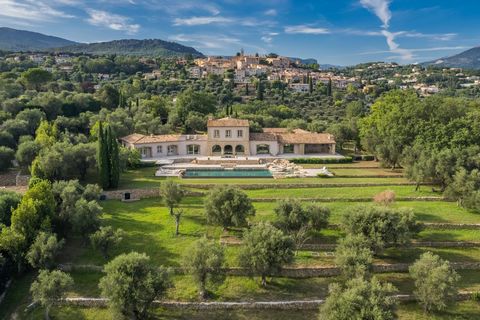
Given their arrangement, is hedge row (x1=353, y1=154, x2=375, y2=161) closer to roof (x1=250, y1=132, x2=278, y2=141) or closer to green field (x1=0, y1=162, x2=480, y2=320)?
roof (x1=250, y1=132, x2=278, y2=141)

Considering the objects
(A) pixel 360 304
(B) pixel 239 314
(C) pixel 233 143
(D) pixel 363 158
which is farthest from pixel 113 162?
(D) pixel 363 158

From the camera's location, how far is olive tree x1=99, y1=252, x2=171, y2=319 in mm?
17328

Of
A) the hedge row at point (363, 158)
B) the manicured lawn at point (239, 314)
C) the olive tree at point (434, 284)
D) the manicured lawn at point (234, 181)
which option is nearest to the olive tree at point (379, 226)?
the olive tree at point (434, 284)

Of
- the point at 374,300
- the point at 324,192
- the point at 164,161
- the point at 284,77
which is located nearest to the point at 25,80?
the point at 164,161

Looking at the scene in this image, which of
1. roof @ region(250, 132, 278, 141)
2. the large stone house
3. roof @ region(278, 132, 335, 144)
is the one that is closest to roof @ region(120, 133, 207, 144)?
the large stone house

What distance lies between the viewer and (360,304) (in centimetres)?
1623

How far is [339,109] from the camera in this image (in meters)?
90.1

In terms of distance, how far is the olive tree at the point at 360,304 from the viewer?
15820 mm

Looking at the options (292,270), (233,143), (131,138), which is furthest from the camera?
(233,143)

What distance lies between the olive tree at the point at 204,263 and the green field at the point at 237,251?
1016 mm

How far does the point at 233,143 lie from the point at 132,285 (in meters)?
32.8

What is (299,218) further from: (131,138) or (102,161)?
(131,138)

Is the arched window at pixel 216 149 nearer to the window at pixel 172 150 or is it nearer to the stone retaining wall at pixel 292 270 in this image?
the window at pixel 172 150

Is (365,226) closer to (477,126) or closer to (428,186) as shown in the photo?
(428,186)
